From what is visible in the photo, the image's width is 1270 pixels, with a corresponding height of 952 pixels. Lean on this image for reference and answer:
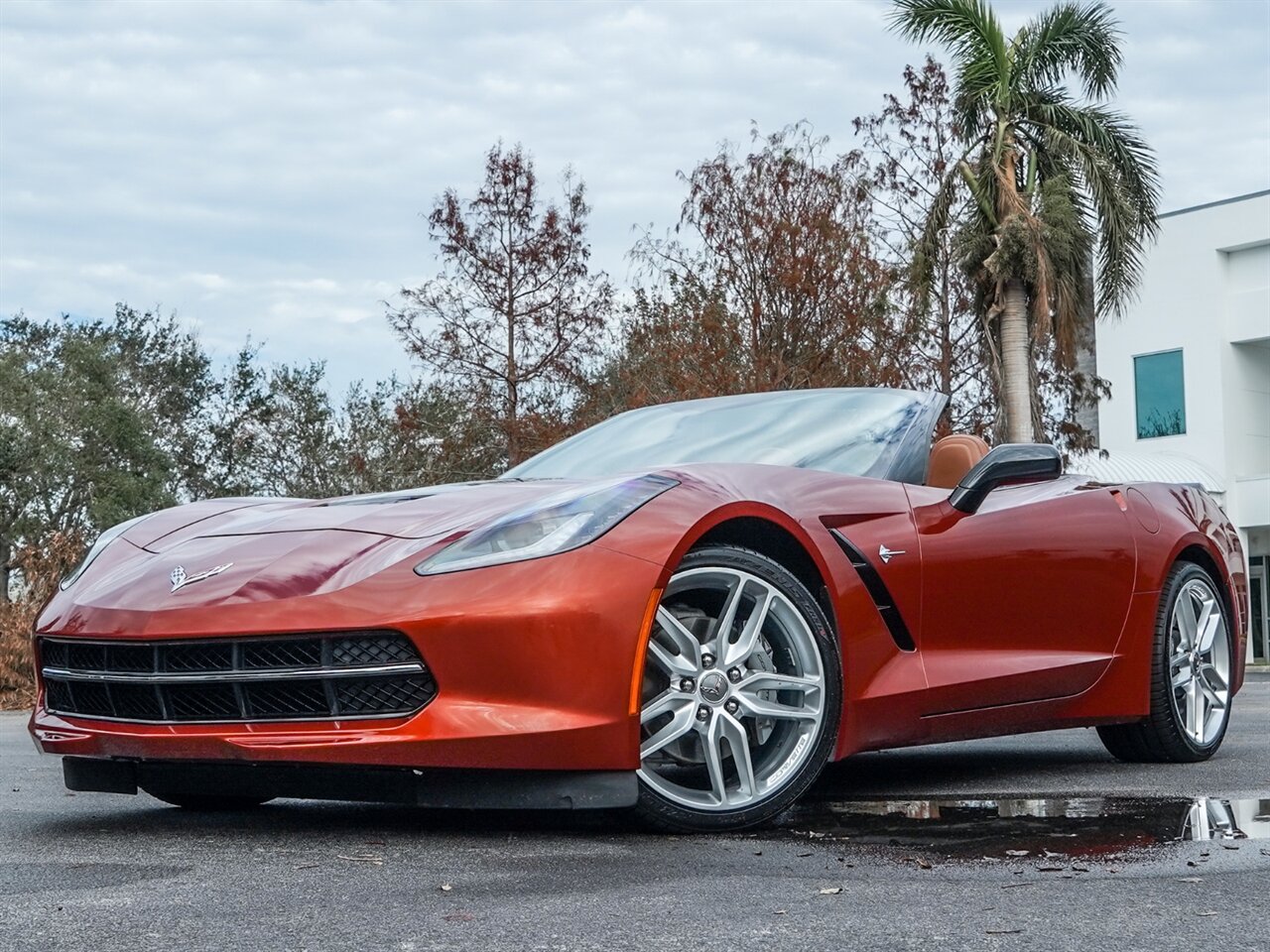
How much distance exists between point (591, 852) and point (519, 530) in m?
0.75

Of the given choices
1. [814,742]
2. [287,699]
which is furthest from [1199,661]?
[287,699]

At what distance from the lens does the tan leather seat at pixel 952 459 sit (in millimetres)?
5344

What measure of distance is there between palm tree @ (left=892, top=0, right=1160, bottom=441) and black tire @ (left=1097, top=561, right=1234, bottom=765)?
15.9 meters

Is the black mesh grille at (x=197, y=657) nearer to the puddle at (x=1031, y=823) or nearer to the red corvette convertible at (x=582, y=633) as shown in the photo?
the red corvette convertible at (x=582, y=633)

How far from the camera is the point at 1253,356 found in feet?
116

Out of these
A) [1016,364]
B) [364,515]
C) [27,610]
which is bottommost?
[27,610]

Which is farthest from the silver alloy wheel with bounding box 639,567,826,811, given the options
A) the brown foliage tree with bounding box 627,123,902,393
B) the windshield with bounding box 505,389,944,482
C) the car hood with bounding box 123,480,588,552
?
the brown foliage tree with bounding box 627,123,902,393

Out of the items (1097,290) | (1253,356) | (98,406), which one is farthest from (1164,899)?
(98,406)

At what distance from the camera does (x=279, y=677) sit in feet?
11.8

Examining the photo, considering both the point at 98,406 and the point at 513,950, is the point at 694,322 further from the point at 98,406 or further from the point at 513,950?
the point at 98,406

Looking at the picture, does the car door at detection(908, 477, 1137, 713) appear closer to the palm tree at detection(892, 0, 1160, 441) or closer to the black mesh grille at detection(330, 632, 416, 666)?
the black mesh grille at detection(330, 632, 416, 666)

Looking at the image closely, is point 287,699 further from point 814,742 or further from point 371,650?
point 814,742

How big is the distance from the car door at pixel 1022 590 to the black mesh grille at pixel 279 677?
1545mm

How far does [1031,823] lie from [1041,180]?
65.1ft
